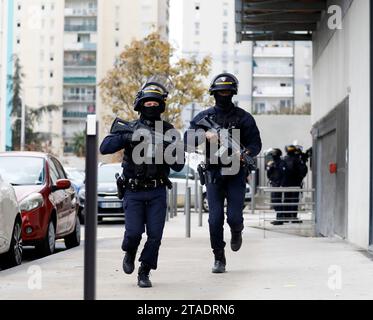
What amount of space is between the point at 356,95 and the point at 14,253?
5.37 m

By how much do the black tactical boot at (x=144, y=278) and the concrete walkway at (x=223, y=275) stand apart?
80mm

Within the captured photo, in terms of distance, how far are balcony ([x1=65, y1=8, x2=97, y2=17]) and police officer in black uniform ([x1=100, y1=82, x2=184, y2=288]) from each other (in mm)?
99524

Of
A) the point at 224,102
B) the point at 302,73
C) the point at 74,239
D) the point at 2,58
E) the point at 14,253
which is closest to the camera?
the point at 224,102

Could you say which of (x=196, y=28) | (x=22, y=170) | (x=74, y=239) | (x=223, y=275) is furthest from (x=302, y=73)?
(x=223, y=275)

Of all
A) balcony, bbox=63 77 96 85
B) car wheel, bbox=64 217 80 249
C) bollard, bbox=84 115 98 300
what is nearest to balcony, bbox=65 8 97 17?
balcony, bbox=63 77 96 85

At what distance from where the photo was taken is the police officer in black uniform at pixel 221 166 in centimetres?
1015

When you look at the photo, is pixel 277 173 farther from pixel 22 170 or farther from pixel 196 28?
pixel 196 28

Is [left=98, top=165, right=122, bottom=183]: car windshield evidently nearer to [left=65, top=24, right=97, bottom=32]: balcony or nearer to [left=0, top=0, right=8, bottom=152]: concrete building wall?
[left=0, top=0, right=8, bottom=152]: concrete building wall

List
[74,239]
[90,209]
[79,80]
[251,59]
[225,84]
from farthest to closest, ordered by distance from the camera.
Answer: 1. [79,80]
2. [251,59]
3. [74,239]
4. [225,84]
5. [90,209]

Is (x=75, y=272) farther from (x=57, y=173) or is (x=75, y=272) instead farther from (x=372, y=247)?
(x=57, y=173)

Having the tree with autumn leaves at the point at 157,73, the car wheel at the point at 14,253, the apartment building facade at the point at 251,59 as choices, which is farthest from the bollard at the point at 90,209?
the apartment building facade at the point at 251,59

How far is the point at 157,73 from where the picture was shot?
159ft

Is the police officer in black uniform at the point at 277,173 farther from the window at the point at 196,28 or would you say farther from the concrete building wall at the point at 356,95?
the window at the point at 196,28

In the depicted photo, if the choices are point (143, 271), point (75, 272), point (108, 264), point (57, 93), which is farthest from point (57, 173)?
point (57, 93)
